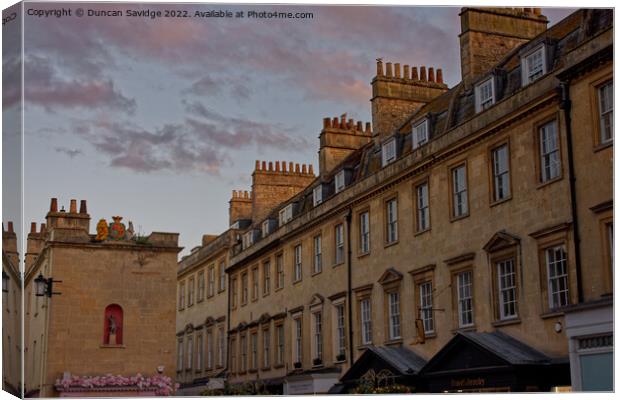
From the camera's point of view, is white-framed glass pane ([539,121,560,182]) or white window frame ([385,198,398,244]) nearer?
white-framed glass pane ([539,121,560,182])

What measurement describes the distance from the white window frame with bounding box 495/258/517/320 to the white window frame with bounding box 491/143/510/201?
1285 mm

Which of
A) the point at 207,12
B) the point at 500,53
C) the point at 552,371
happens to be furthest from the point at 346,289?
the point at 207,12

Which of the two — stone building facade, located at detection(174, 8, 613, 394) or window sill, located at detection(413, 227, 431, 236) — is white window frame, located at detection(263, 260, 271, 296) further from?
window sill, located at detection(413, 227, 431, 236)

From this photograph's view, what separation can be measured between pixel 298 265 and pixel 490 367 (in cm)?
1082

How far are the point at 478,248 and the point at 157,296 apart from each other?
29.5 ft

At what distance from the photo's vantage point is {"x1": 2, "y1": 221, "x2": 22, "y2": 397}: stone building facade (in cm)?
1625

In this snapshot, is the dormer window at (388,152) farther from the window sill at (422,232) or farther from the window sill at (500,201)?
the window sill at (500,201)

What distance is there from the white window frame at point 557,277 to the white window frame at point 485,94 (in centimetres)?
400

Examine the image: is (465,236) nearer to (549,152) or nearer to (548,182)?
(548,182)

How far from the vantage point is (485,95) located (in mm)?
20953

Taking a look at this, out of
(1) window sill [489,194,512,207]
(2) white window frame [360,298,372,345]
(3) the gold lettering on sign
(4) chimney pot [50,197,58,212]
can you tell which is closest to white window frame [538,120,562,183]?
(1) window sill [489,194,512,207]

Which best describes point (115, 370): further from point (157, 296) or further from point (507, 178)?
point (507, 178)

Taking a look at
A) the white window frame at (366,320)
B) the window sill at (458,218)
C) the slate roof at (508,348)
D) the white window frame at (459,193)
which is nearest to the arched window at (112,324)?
the white window frame at (366,320)

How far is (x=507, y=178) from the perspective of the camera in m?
19.2
